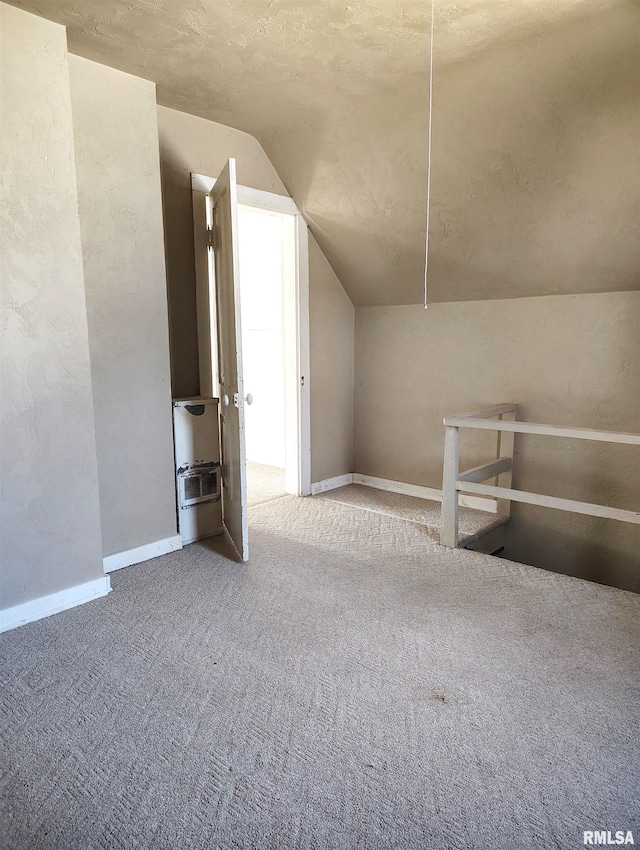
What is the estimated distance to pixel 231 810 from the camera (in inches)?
52.5

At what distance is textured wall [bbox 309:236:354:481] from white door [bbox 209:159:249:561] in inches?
39.2

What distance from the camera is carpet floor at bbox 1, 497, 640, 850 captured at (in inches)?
51.4

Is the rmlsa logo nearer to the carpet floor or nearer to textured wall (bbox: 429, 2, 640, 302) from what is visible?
the carpet floor

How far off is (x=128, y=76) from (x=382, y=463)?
9.78ft

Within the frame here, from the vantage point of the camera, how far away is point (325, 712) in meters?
1.68

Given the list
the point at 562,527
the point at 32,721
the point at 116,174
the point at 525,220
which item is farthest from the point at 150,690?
the point at 525,220

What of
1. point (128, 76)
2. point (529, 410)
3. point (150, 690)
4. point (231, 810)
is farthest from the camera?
point (529, 410)

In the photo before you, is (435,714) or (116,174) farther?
(116,174)

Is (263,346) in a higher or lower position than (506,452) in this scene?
higher

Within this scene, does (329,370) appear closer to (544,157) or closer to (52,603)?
(544,157)

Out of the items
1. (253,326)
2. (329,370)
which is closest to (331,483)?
(329,370)

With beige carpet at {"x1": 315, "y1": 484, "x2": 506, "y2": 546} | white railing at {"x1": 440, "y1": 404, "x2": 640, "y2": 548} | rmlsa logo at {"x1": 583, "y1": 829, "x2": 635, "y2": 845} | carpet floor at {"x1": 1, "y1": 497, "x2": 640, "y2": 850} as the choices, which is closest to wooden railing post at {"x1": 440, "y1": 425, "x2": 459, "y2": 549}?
white railing at {"x1": 440, "y1": 404, "x2": 640, "y2": 548}

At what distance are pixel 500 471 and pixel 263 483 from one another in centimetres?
194

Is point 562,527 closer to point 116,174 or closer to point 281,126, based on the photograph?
point 281,126
